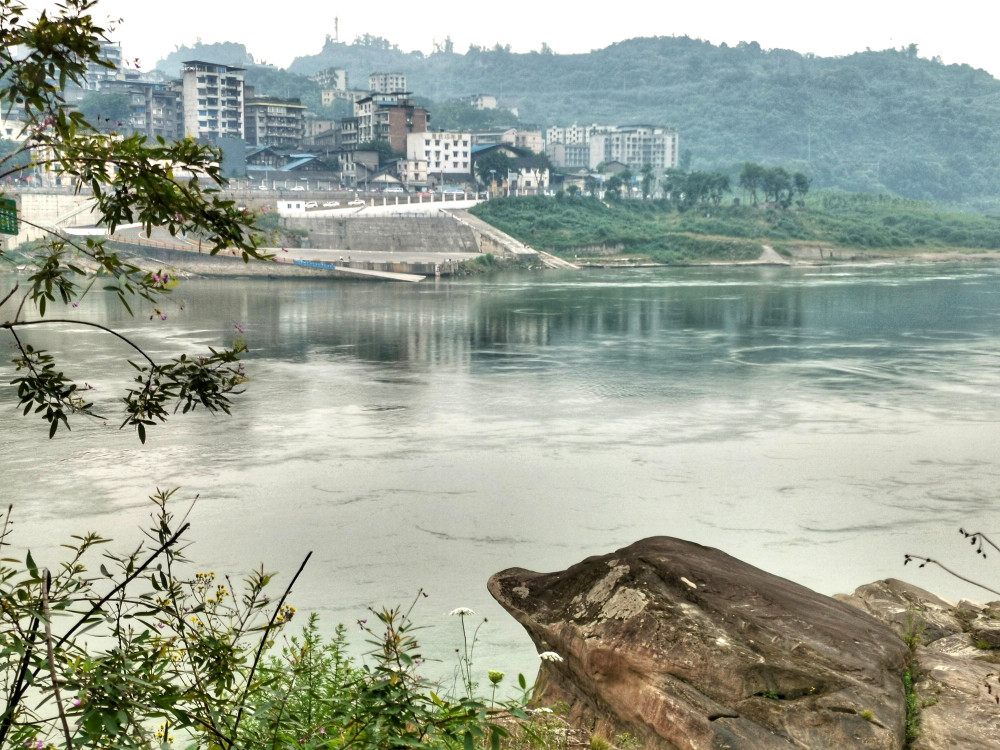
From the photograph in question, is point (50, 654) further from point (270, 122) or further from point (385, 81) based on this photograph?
point (385, 81)

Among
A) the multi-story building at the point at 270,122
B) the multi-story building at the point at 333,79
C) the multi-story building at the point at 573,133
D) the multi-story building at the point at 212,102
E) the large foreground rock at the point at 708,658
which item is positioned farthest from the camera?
the multi-story building at the point at 333,79

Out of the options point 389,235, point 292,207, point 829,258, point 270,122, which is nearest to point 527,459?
point 389,235

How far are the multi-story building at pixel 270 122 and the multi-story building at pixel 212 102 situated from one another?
2.70 feet

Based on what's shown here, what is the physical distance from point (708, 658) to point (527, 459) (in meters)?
9.28

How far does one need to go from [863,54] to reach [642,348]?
18904cm

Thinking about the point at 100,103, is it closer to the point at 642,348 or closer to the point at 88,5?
the point at 642,348

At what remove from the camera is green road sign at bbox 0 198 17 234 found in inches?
139

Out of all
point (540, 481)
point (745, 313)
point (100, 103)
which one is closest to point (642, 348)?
point (745, 313)

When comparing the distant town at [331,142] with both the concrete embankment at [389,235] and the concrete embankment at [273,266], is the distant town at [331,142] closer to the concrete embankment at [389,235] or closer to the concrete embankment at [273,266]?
the concrete embankment at [389,235]

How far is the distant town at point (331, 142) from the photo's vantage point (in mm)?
80188

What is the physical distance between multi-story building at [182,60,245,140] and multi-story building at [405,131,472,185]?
58.2 ft

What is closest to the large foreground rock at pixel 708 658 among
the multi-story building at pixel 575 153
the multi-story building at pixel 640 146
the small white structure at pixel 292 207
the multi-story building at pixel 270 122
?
the small white structure at pixel 292 207

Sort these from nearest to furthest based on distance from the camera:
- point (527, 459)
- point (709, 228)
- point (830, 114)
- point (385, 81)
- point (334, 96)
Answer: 1. point (527, 459)
2. point (709, 228)
3. point (334, 96)
4. point (385, 81)
5. point (830, 114)

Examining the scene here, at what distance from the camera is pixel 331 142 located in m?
96.9
